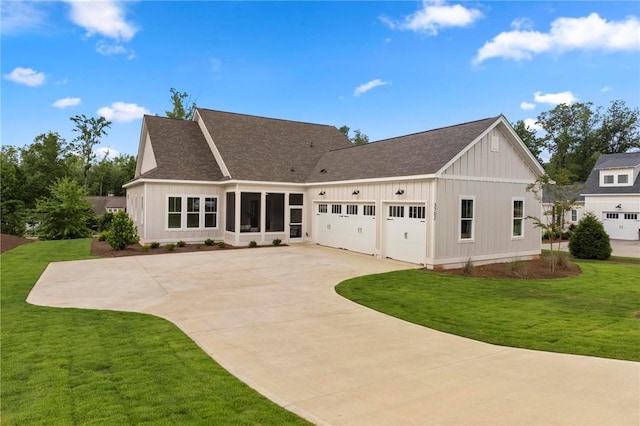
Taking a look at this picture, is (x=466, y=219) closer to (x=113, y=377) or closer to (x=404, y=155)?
(x=404, y=155)

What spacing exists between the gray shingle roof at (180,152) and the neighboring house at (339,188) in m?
0.06

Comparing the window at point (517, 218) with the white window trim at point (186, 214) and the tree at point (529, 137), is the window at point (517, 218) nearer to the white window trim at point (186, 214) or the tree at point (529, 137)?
the white window trim at point (186, 214)

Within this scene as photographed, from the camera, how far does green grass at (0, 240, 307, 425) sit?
3738 millimetres

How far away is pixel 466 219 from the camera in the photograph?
47.9ft

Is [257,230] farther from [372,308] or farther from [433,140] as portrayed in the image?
[372,308]

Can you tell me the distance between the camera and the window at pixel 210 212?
67.3 ft

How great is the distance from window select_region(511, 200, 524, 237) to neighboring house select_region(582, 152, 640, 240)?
19.3m

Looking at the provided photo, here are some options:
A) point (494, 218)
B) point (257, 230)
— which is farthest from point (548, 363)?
point (257, 230)

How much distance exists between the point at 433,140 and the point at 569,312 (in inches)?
384

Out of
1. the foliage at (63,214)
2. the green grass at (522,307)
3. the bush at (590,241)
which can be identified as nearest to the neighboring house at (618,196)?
the bush at (590,241)

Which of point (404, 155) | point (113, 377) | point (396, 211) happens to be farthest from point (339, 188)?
point (113, 377)

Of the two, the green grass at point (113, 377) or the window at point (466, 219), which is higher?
the window at point (466, 219)

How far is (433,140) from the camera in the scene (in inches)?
648

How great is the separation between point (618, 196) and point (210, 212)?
105 feet
